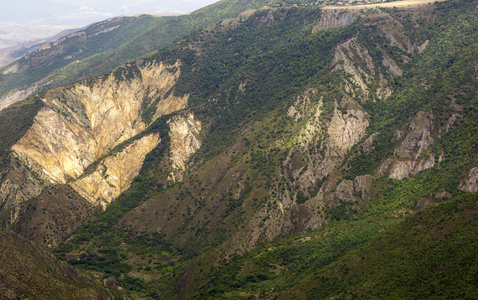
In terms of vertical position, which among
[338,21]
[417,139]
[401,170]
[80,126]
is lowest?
[401,170]

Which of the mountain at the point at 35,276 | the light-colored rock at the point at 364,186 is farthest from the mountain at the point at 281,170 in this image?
the mountain at the point at 35,276

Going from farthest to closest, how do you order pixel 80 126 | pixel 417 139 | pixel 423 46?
pixel 80 126
pixel 423 46
pixel 417 139

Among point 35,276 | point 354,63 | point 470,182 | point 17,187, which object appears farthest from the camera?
point 354,63

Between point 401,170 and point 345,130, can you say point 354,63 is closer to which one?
point 345,130

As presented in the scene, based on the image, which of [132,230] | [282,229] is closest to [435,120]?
[282,229]

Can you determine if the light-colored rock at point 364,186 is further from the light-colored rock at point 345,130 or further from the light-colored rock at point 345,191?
the light-colored rock at point 345,130

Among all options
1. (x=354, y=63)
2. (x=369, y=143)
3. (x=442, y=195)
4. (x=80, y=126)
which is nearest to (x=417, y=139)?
(x=369, y=143)

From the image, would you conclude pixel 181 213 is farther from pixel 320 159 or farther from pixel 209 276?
pixel 320 159
